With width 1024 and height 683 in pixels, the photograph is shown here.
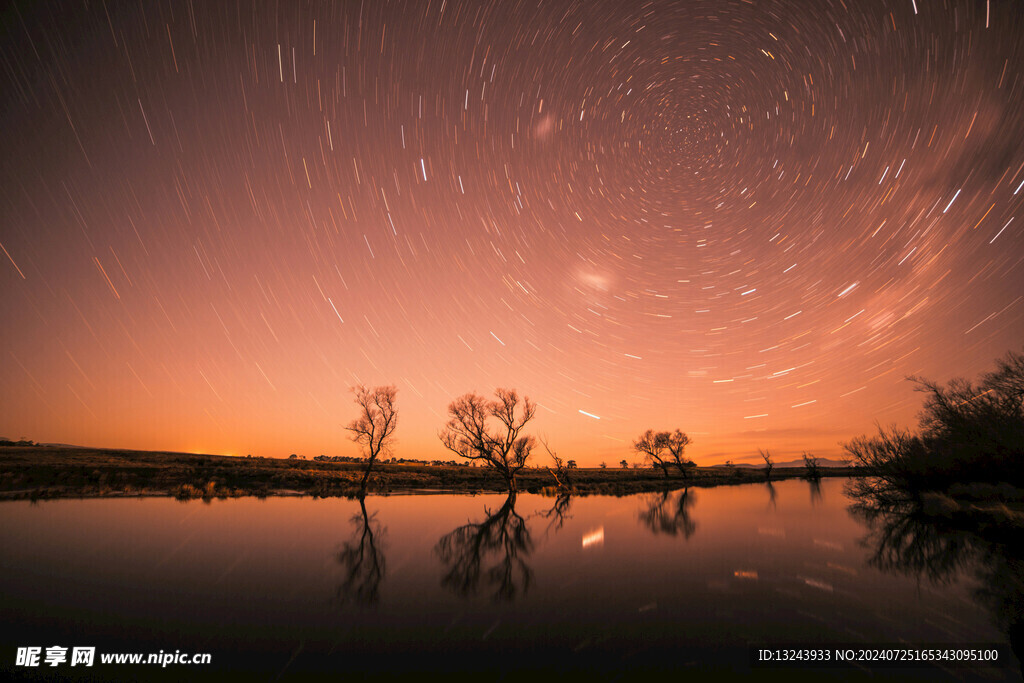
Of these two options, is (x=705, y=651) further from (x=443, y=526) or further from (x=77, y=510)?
(x=77, y=510)

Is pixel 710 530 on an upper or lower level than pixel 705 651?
lower

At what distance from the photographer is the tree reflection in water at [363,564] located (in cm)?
829

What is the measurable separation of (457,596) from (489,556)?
12.5ft

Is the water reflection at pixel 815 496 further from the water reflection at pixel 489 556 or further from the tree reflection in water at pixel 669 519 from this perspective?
the water reflection at pixel 489 556

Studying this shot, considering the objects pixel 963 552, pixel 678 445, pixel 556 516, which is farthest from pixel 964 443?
pixel 678 445

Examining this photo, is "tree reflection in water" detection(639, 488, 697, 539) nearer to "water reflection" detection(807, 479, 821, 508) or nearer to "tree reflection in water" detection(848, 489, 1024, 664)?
"tree reflection in water" detection(848, 489, 1024, 664)

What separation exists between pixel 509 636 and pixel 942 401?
29095mm

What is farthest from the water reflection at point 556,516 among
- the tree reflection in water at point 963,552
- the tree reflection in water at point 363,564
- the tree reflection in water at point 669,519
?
the tree reflection in water at point 963,552

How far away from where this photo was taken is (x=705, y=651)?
596 cm

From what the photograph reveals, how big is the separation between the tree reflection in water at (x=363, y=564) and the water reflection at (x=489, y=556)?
1642 mm

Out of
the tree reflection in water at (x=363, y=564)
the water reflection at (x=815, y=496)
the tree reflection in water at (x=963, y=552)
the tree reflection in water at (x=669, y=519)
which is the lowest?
the water reflection at (x=815, y=496)

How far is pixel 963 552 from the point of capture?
41.1ft

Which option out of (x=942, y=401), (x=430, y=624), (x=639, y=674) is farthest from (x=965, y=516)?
(x=430, y=624)

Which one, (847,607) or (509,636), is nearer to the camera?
(509,636)
